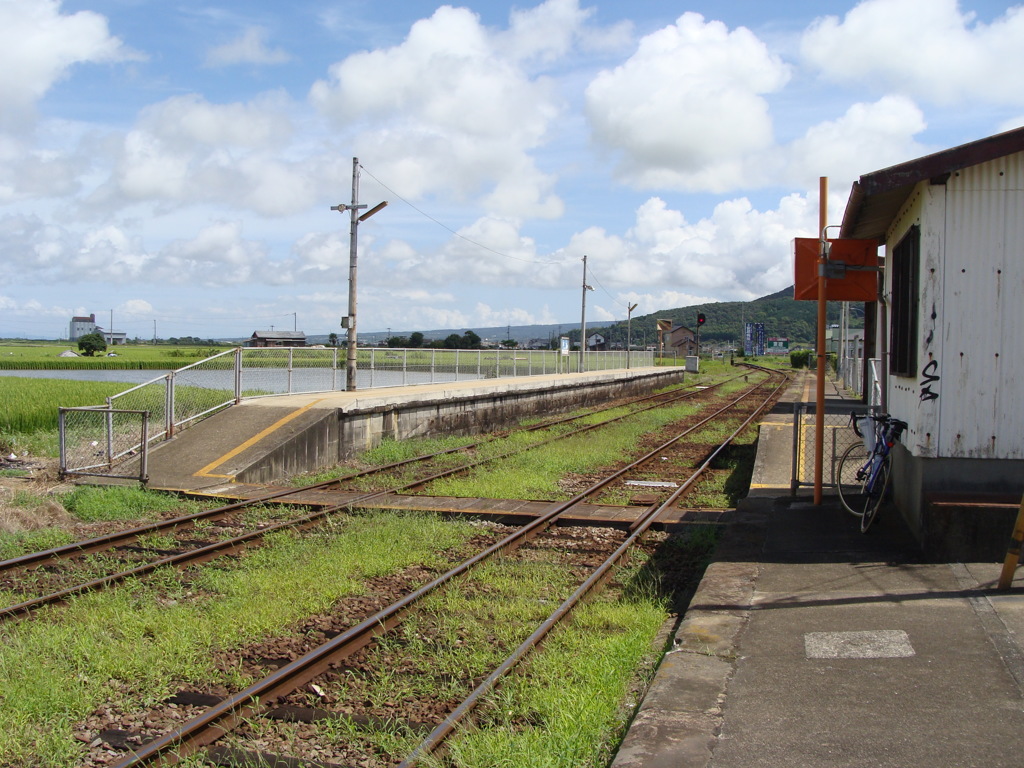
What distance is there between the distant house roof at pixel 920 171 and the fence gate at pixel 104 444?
9251mm

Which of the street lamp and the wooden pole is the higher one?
the street lamp

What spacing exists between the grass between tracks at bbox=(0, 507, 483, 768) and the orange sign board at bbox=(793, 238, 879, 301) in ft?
15.2

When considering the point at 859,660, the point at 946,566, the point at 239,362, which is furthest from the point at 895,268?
the point at 239,362

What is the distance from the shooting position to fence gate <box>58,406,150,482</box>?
11.9 m

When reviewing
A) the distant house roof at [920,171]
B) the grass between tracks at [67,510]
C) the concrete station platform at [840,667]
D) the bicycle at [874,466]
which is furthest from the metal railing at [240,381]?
the distant house roof at [920,171]

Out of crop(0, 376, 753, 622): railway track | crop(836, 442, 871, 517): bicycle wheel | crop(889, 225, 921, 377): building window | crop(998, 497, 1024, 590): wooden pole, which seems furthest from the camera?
crop(836, 442, 871, 517): bicycle wheel

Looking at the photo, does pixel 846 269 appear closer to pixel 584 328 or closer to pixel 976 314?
pixel 976 314

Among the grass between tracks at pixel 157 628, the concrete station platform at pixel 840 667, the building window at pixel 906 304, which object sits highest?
the building window at pixel 906 304

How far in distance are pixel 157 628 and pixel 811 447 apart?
11453 mm

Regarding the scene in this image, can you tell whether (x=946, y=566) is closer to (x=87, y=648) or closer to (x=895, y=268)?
(x=895, y=268)

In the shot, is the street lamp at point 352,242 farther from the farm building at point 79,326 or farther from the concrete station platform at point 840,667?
the farm building at point 79,326

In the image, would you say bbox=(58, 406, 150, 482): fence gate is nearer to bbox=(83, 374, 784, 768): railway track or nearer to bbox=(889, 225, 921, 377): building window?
bbox=(83, 374, 784, 768): railway track

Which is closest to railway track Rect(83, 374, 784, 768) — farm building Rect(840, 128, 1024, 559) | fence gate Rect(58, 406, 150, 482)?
farm building Rect(840, 128, 1024, 559)

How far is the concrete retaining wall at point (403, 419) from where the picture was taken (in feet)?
44.3
